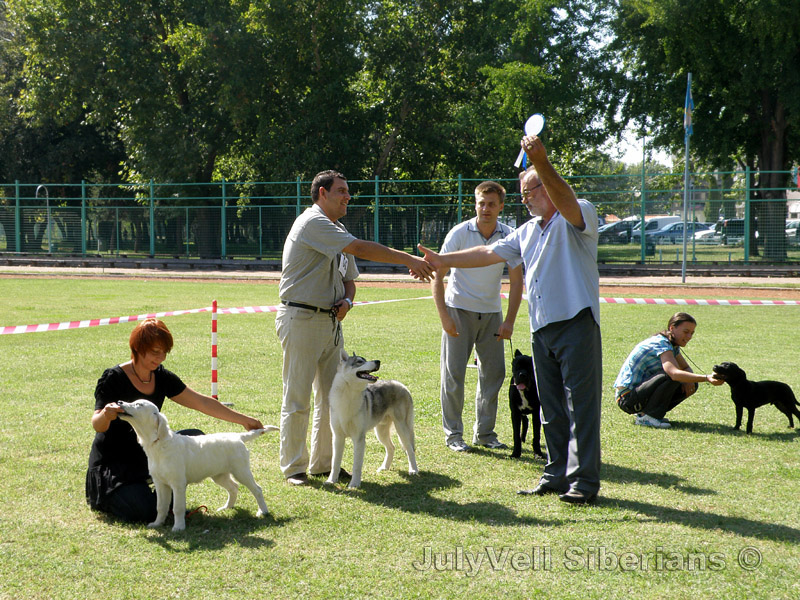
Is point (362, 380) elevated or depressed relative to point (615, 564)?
elevated

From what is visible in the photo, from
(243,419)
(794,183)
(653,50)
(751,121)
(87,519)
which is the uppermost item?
(653,50)

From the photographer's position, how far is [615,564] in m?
4.45

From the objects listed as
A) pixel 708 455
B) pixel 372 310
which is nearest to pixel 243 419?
pixel 708 455

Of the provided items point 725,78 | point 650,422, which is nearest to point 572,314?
point 650,422

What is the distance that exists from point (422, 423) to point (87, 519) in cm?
350

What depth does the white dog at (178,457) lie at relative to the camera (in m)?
4.79

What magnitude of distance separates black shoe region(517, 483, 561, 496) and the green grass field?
112mm

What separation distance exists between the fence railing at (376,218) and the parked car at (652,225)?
0.26ft

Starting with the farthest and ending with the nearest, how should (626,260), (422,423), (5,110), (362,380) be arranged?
(5,110) < (626,260) < (422,423) < (362,380)

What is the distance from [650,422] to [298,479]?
11.8 feet

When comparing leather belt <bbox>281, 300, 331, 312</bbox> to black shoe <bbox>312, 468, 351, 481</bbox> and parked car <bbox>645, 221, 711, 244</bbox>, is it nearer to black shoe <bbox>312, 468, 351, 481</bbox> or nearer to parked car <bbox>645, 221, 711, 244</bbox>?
black shoe <bbox>312, 468, 351, 481</bbox>

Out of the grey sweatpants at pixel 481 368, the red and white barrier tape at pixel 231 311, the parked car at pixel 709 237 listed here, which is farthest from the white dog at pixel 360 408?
the parked car at pixel 709 237

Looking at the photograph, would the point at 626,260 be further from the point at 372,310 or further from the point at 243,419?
the point at 243,419

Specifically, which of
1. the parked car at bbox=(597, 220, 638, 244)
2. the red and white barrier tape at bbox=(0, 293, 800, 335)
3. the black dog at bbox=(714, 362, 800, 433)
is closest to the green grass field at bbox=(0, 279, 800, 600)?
the black dog at bbox=(714, 362, 800, 433)
